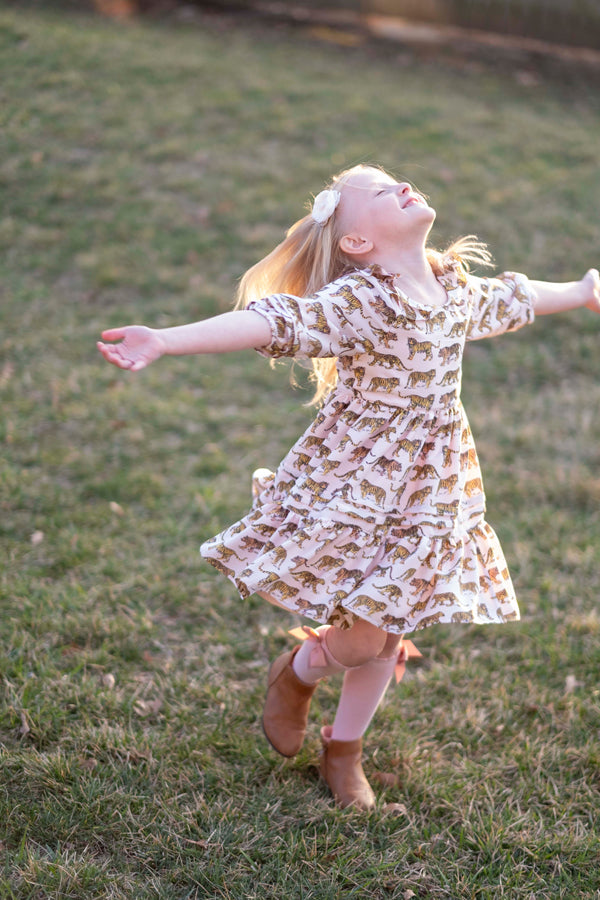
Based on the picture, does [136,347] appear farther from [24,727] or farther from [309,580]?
[24,727]

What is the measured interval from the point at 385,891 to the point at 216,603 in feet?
4.36

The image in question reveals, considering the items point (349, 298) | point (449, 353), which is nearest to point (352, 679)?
point (449, 353)

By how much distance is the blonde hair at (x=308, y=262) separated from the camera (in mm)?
2279

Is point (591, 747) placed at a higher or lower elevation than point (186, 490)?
higher

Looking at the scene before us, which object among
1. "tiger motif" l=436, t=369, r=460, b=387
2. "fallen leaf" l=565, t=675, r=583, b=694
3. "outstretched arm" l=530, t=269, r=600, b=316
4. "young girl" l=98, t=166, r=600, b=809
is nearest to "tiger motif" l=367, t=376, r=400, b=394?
"young girl" l=98, t=166, r=600, b=809

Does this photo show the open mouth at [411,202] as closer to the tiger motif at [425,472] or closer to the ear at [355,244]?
the ear at [355,244]

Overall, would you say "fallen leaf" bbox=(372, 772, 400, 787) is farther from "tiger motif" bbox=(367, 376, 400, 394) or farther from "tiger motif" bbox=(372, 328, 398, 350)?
"tiger motif" bbox=(372, 328, 398, 350)

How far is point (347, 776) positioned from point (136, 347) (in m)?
1.33

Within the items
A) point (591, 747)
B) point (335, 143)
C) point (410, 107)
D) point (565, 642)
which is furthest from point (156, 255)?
point (591, 747)

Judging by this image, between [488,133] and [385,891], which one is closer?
[385,891]

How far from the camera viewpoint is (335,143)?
7.71 meters

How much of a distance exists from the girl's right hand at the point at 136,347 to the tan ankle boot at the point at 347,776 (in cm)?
123

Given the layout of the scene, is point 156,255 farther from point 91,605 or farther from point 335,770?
point 335,770

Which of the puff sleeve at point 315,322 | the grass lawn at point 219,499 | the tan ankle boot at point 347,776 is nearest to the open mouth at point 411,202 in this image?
the puff sleeve at point 315,322
